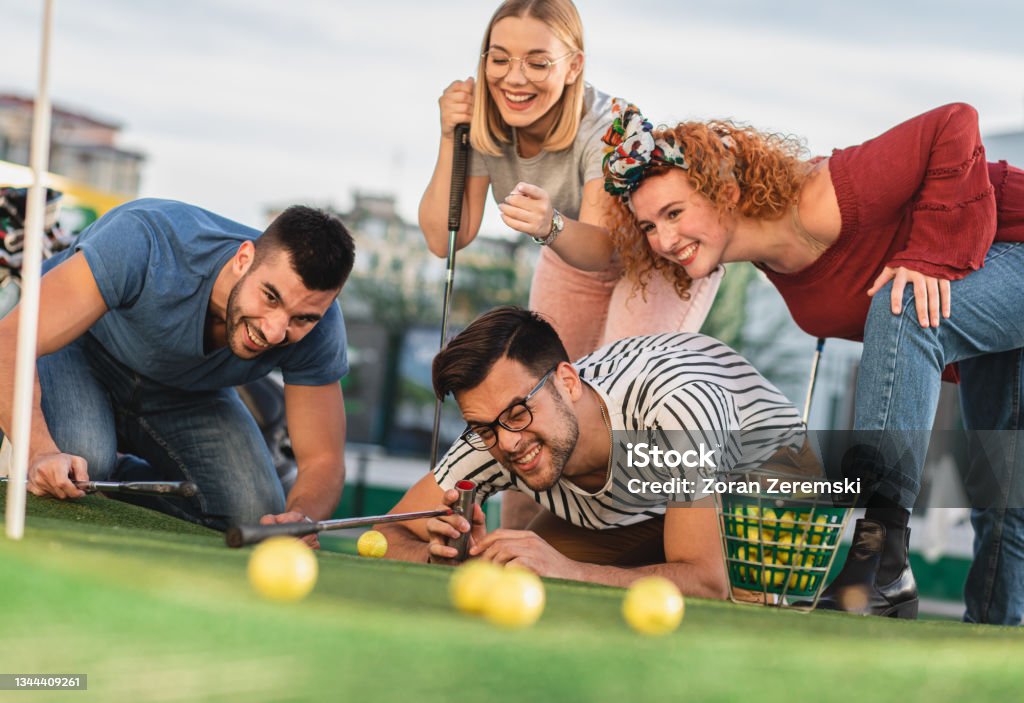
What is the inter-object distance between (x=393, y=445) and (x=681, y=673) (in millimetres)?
14687

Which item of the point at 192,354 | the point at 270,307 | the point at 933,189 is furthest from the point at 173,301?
the point at 933,189

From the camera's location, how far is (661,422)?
2676mm

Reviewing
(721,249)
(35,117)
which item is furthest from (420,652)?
(721,249)

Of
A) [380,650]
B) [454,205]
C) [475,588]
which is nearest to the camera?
[380,650]

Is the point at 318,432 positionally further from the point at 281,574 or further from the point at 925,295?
the point at 281,574

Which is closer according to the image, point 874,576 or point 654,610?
point 654,610

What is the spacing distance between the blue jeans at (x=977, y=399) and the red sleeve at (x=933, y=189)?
0.27 ft

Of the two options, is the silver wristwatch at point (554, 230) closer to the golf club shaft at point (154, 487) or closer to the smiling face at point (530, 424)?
the smiling face at point (530, 424)

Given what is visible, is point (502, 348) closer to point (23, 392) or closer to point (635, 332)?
point (635, 332)

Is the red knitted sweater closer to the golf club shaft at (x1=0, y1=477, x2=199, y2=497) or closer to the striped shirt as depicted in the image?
the striped shirt

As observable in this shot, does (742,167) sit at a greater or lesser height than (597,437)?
greater

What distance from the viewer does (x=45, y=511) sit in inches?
102

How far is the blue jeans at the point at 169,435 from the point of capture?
364cm

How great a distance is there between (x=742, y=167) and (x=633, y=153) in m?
0.29
